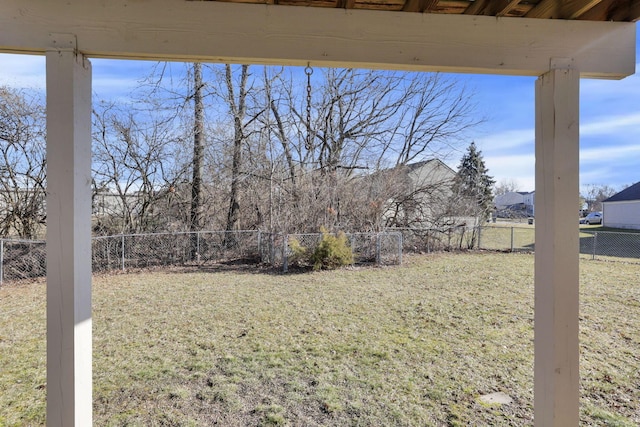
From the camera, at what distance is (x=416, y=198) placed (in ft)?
33.4

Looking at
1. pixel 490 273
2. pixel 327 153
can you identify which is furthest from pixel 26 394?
pixel 327 153

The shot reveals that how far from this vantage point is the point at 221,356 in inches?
114

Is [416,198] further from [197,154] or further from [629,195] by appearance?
[629,195]

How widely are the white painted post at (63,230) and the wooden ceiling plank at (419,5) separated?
1.35 meters

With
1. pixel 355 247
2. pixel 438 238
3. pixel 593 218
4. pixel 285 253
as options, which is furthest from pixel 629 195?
pixel 285 253

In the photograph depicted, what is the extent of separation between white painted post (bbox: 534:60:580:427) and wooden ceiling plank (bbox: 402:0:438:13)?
0.60 metres

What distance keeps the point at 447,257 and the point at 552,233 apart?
7997mm

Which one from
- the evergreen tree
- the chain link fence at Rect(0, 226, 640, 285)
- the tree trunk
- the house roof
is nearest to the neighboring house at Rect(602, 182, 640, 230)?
the house roof

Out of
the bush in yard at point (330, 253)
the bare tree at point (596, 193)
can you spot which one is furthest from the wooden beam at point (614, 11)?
the bare tree at point (596, 193)

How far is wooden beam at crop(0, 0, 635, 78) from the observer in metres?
1.22

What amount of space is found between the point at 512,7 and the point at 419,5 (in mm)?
388

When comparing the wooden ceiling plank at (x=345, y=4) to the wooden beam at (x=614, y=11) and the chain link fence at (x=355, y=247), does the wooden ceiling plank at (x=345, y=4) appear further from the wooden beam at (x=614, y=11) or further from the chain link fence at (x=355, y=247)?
the chain link fence at (x=355, y=247)

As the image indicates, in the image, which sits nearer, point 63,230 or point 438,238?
point 63,230

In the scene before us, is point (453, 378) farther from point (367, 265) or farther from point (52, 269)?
point (367, 265)
